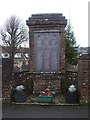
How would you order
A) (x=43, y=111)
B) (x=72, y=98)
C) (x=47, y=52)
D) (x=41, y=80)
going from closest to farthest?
(x=43, y=111) < (x=72, y=98) < (x=41, y=80) < (x=47, y=52)

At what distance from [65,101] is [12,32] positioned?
2736 cm

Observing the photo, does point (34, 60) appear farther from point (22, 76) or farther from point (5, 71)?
point (5, 71)

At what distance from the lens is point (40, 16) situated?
11727 mm

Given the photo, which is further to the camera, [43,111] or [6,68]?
[6,68]

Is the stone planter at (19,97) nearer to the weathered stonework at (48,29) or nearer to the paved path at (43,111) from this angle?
the paved path at (43,111)

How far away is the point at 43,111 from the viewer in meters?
8.16

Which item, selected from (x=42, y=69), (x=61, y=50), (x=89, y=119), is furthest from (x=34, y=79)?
(x=89, y=119)

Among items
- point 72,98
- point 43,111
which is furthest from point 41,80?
point 43,111

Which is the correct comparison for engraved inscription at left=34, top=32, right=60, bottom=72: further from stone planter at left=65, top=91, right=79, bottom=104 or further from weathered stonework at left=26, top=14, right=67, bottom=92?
stone planter at left=65, top=91, right=79, bottom=104

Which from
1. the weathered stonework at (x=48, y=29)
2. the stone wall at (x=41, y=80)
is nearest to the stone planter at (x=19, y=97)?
the stone wall at (x=41, y=80)

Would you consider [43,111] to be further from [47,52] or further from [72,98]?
[47,52]

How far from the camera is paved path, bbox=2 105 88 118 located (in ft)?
24.4

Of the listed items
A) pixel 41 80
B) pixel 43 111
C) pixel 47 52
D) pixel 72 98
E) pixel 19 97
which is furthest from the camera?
pixel 47 52

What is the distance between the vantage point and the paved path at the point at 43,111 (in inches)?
293
